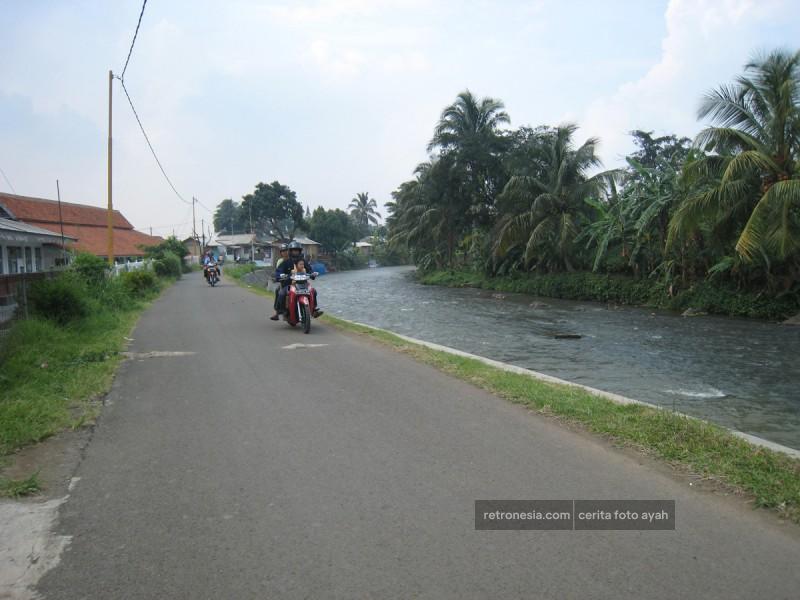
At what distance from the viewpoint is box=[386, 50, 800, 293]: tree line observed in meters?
15.6

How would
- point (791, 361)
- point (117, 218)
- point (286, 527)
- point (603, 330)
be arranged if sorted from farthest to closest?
point (117, 218)
point (603, 330)
point (791, 361)
point (286, 527)

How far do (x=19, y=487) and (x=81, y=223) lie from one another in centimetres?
3810

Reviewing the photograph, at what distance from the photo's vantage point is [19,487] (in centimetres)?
381

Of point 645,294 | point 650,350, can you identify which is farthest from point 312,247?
point 650,350

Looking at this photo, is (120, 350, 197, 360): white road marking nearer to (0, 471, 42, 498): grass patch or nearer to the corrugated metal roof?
the corrugated metal roof

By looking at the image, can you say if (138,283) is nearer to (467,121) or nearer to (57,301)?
(57,301)

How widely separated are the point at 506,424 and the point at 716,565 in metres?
2.41

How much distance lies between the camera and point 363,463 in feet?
14.0

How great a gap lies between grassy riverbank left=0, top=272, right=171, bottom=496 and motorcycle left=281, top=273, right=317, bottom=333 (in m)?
3.02

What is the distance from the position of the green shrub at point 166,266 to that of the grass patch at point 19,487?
95.6 ft

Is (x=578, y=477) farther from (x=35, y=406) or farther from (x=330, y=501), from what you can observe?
(x=35, y=406)

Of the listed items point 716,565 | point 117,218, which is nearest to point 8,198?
point 117,218

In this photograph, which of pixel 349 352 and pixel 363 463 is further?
pixel 349 352

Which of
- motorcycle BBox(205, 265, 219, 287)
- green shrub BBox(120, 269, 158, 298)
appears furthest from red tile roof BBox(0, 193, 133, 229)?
green shrub BBox(120, 269, 158, 298)
